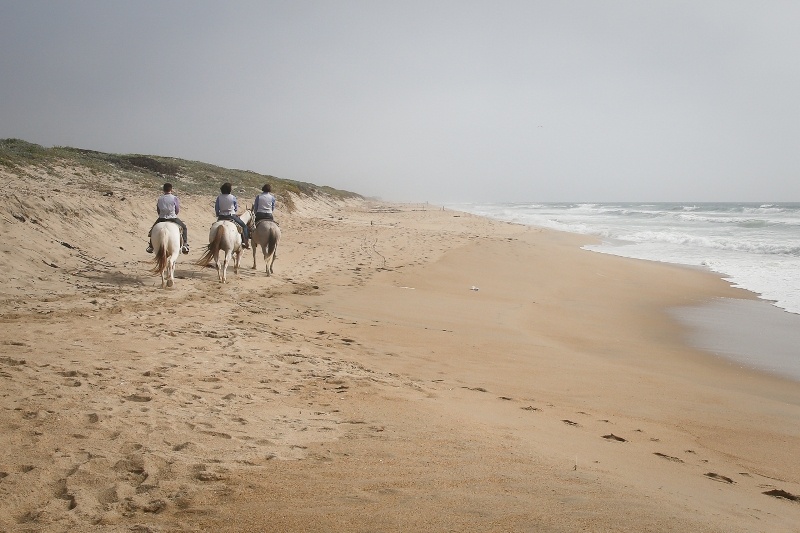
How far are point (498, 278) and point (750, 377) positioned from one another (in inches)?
302

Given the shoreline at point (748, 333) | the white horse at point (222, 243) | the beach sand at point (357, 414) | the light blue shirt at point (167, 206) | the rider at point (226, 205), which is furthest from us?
the rider at point (226, 205)

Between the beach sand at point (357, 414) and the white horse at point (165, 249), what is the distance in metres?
0.30

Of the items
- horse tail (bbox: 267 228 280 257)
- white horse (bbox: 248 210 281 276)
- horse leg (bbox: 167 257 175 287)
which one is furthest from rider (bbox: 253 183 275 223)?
horse leg (bbox: 167 257 175 287)

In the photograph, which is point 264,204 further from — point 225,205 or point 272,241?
point 225,205

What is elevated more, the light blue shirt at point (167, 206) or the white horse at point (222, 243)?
the light blue shirt at point (167, 206)

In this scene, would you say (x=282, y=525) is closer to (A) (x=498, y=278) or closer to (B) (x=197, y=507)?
(B) (x=197, y=507)

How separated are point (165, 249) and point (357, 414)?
25.1ft

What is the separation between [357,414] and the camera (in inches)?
166

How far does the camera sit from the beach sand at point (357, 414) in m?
2.76

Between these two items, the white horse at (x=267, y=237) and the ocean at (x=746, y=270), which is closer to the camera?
the ocean at (x=746, y=270)

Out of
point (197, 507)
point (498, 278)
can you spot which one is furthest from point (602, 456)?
point (498, 278)

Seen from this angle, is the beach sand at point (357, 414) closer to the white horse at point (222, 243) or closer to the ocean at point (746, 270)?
the ocean at point (746, 270)

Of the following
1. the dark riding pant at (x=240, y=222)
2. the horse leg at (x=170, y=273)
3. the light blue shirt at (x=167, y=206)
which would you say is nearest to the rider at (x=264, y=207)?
the dark riding pant at (x=240, y=222)

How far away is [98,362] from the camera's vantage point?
4.96 m
